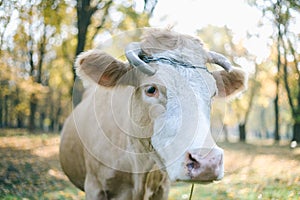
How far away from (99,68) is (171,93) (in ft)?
2.77

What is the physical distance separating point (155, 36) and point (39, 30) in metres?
20.6

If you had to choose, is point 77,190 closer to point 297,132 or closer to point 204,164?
point 204,164

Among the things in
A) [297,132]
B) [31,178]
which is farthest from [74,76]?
[297,132]

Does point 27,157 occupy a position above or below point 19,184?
below

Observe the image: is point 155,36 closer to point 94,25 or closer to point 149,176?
point 149,176

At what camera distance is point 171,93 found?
2777mm

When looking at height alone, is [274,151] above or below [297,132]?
above

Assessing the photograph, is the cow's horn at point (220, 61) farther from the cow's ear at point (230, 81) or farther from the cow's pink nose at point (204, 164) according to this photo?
the cow's pink nose at point (204, 164)

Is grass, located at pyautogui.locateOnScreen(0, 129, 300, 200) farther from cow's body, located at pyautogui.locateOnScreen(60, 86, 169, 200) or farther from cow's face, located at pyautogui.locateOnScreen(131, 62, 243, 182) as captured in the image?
cow's face, located at pyautogui.locateOnScreen(131, 62, 243, 182)

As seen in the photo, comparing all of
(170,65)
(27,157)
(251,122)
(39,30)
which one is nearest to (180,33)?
(170,65)

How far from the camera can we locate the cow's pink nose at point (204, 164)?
2.34 meters

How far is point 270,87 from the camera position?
33.9m

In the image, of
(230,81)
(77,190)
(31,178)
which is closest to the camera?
(230,81)

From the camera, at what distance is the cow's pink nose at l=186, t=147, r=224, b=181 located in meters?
2.34
